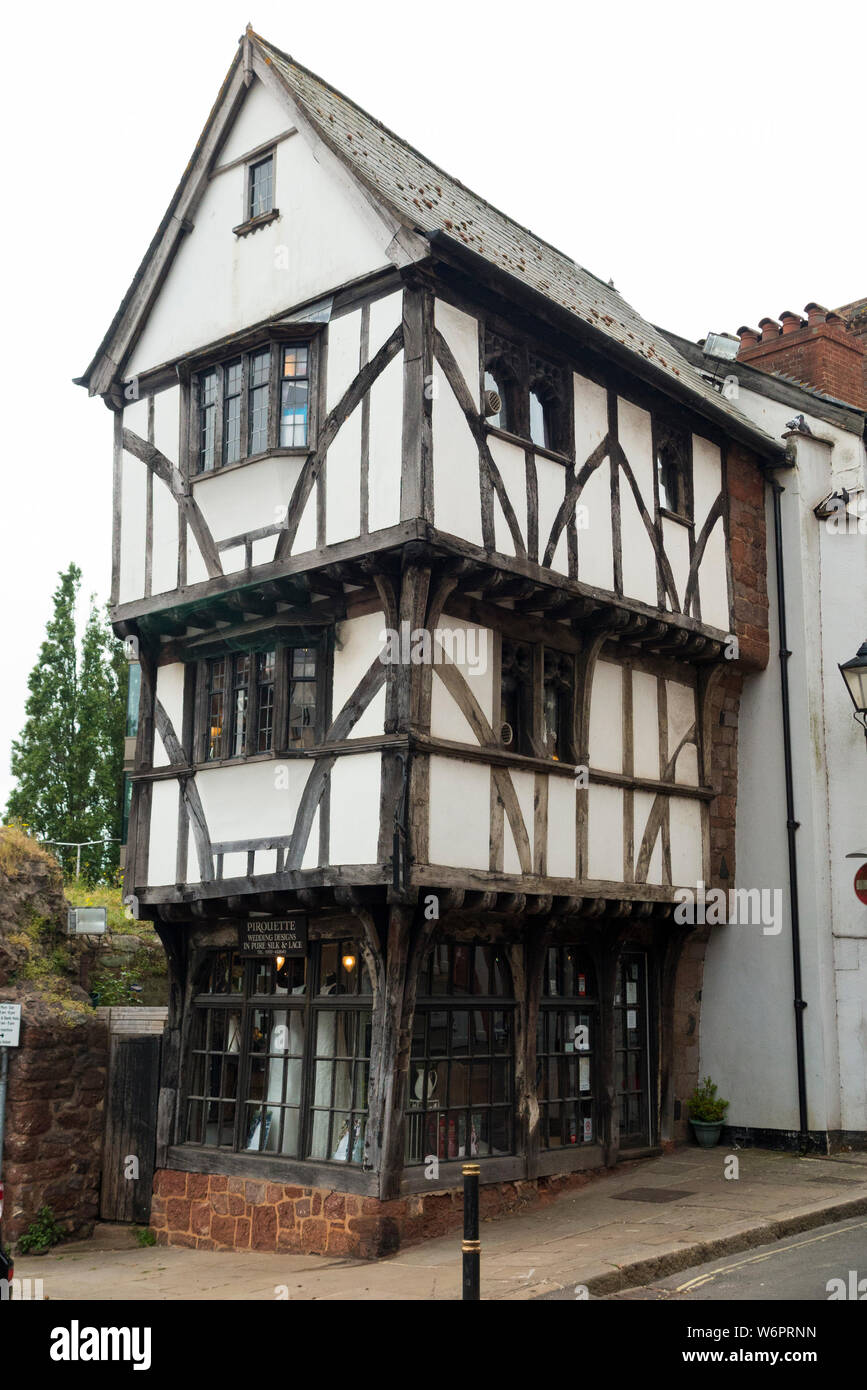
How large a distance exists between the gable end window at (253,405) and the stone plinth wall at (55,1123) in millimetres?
6143

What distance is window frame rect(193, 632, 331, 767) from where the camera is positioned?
12.3m

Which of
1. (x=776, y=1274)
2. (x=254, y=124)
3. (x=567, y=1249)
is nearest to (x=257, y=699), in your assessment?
(x=567, y=1249)

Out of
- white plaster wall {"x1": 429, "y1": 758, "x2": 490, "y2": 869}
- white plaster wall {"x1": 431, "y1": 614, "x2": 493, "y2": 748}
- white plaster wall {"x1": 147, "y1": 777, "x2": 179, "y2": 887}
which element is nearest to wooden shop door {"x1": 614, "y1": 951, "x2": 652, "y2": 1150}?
white plaster wall {"x1": 429, "y1": 758, "x2": 490, "y2": 869}

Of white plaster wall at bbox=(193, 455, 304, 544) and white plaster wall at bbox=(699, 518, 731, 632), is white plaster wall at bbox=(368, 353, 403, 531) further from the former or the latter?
white plaster wall at bbox=(699, 518, 731, 632)

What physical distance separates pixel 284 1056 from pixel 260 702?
3426 mm

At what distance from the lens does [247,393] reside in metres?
12.9

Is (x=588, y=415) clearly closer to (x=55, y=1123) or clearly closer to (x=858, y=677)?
(x=858, y=677)

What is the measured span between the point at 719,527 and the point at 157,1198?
953 cm

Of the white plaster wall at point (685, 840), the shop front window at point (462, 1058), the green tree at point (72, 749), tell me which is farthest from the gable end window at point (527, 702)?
the green tree at point (72, 749)

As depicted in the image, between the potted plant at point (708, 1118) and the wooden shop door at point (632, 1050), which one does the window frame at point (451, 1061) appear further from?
the potted plant at point (708, 1118)

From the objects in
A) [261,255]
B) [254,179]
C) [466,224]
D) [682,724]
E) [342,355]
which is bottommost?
[682,724]

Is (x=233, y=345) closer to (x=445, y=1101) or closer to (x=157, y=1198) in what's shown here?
(x=445, y=1101)

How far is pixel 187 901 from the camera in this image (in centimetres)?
1305
